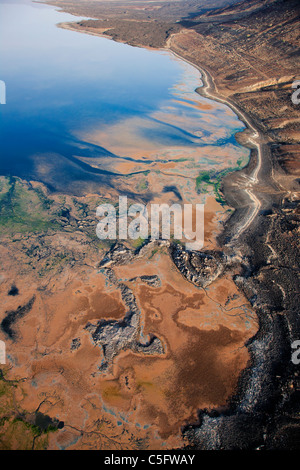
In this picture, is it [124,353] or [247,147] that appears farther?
[247,147]

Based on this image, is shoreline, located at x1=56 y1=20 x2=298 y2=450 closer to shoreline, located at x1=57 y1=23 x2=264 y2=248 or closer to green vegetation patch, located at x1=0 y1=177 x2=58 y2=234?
shoreline, located at x1=57 y1=23 x2=264 y2=248

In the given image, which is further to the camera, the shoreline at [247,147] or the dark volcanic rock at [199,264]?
the shoreline at [247,147]

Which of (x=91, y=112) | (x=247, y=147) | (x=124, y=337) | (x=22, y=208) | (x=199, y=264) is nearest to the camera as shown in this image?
(x=124, y=337)

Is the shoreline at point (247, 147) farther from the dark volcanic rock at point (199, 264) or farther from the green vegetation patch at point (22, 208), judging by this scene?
the green vegetation patch at point (22, 208)

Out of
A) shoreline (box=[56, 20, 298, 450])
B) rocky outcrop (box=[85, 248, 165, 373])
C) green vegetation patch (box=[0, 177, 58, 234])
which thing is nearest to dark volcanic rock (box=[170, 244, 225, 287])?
shoreline (box=[56, 20, 298, 450])

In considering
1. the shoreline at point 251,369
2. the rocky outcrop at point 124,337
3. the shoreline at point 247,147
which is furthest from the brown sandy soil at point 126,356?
the shoreline at point 247,147

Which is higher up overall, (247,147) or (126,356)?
(247,147)

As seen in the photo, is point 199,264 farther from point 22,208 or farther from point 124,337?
point 22,208

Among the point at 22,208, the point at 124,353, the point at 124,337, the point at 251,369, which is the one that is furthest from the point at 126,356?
the point at 22,208
